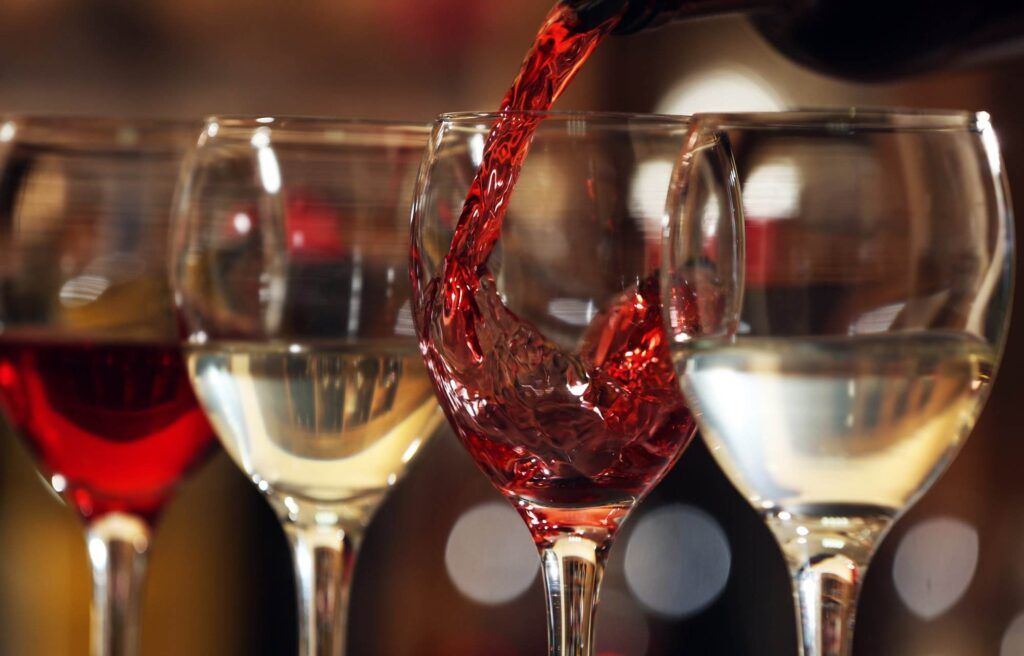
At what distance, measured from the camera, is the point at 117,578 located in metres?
0.60

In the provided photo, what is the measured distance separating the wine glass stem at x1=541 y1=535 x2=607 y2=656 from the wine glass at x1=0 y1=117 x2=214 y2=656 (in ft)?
0.68

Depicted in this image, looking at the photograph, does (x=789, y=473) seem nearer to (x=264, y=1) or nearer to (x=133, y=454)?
(x=133, y=454)

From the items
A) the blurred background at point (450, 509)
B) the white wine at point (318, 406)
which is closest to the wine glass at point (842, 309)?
the white wine at point (318, 406)

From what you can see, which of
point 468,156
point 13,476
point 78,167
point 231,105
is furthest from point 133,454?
point 13,476

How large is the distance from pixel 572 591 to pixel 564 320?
0.08 m

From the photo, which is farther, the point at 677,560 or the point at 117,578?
the point at 677,560

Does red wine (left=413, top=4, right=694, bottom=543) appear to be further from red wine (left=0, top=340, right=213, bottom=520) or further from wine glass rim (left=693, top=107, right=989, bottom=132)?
red wine (left=0, top=340, right=213, bottom=520)

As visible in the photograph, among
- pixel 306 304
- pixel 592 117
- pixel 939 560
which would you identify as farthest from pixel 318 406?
pixel 939 560

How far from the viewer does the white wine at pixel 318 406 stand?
1.60 ft

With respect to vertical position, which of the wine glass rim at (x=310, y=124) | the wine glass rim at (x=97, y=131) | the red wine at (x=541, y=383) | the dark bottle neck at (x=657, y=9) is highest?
the wine glass rim at (x=97, y=131)

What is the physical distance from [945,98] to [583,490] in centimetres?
96

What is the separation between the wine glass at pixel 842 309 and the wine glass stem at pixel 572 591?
0.07 meters

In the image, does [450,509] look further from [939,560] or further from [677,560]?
[939,560]

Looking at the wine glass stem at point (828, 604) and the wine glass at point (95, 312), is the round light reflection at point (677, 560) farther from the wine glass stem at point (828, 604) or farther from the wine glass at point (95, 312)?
the wine glass stem at point (828, 604)
